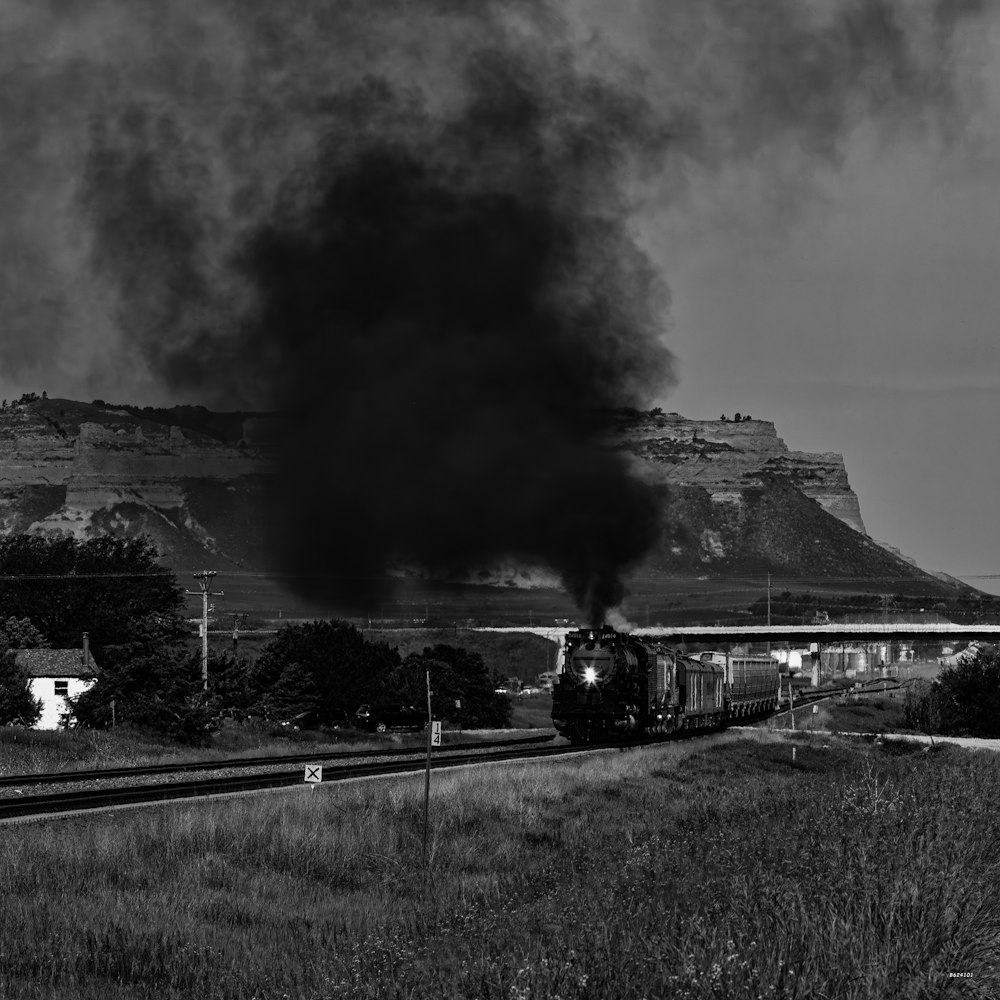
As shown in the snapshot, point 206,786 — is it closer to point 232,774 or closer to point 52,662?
point 232,774

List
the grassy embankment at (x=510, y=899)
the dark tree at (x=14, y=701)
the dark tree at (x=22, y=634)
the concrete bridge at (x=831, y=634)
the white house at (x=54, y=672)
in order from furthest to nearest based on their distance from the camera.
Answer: the concrete bridge at (x=831, y=634), the dark tree at (x=22, y=634), the white house at (x=54, y=672), the dark tree at (x=14, y=701), the grassy embankment at (x=510, y=899)

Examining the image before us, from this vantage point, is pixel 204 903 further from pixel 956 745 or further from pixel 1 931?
pixel 956 745

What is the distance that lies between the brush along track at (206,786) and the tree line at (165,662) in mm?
4129

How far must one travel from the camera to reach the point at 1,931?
17.7 m

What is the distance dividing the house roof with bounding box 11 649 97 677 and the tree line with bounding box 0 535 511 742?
6.65 feet

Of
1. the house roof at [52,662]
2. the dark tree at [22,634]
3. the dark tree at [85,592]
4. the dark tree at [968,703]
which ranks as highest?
the dark tree at [85,592]

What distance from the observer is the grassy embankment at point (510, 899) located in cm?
1383

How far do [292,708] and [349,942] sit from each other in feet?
230

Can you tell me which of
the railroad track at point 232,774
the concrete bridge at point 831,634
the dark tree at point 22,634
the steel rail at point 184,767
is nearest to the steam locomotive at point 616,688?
the railroad track at point 232,774

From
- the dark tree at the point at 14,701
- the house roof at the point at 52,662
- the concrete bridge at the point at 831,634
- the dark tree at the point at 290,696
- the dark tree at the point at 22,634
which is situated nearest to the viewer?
Result: the dark tree at the point at 14,701

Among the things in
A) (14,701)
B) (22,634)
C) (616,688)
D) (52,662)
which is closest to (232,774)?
(616,688)

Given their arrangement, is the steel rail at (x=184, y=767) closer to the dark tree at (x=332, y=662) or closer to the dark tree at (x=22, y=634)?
the dark tree at (x=332, y=662)

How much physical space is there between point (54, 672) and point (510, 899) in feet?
273

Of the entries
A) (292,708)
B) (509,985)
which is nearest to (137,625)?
(292,708)
